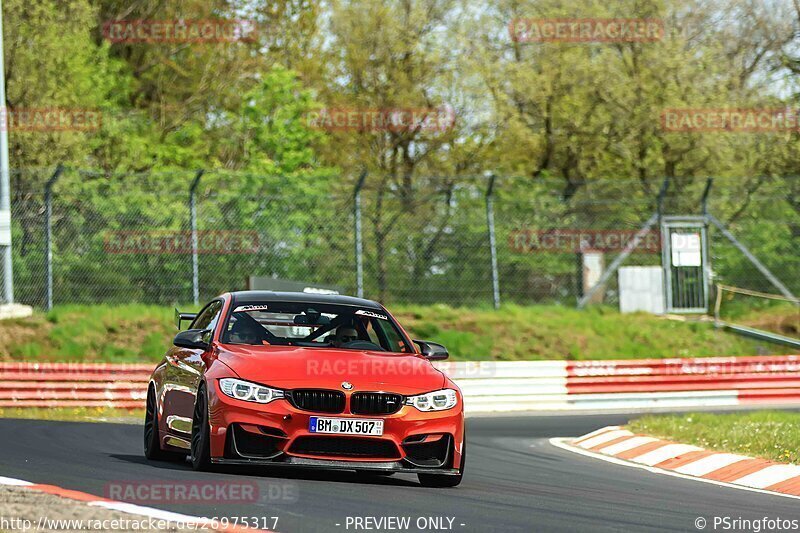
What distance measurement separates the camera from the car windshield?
9812 mm

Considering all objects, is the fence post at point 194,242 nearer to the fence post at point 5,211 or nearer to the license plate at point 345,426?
the fence post at point 5,211

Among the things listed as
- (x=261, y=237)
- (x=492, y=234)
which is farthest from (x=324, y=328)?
(x=492, y=234)

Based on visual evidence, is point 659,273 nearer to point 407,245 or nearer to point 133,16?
point 407,245

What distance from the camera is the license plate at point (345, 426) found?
869cm

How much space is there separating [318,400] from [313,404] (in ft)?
0.14

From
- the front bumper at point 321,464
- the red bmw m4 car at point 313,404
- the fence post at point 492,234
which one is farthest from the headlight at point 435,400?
the fence post at point 492,234

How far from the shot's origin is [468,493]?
8.85 meters

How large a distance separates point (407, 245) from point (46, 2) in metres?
11.4

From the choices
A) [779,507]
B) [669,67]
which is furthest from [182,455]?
[669,67]

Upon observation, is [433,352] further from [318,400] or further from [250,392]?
[250,392]

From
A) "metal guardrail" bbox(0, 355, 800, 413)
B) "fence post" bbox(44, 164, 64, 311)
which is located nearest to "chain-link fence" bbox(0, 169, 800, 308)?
"fence post" bbox(44, 164, 64, 311)

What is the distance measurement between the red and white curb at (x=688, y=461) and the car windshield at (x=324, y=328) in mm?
2907

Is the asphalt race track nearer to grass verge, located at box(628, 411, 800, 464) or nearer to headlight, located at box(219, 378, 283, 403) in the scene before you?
headlight, located at box(219, 378, 283, 403)

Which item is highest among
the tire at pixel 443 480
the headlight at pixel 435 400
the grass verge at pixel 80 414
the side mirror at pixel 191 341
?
the side mirror at pixel 191 341
